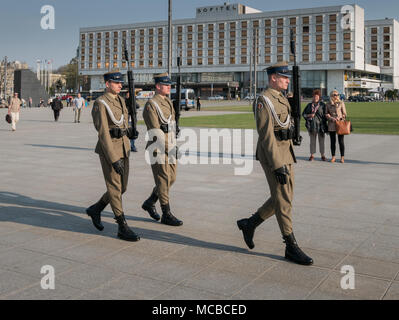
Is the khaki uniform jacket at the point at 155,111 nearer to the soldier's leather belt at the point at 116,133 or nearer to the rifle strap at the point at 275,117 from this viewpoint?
the soldier's leather belt at the point at 116,133

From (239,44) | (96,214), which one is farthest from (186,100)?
(239,44)

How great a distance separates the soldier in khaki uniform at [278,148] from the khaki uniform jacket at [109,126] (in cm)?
154

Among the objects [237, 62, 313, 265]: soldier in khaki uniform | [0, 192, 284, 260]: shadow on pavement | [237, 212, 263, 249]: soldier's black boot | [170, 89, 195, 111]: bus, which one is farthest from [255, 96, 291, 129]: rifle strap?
[170, 89, 195, 111]: bus

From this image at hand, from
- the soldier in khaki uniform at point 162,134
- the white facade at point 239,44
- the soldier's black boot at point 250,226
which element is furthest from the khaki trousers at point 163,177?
the white facade at point 239,44

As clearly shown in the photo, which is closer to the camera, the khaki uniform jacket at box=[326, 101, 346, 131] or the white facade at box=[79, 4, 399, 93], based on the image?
the khaki uniform jacket at box=[326, 101, 346, 131]

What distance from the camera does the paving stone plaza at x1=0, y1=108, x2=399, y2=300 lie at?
4.12 meters

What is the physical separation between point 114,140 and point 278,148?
71.5 inches

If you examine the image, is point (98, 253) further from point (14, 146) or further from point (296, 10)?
point (296, 10)

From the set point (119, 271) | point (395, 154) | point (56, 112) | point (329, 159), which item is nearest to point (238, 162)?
point (329, 159)

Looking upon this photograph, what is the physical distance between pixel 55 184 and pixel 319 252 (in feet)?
17.7

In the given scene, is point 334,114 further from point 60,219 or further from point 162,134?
point 60,219

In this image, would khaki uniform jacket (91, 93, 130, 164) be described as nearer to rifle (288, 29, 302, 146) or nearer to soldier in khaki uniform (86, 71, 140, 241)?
soldier in khaki uniform (86, 71, 140, 241)

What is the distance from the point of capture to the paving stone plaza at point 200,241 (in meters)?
A: 4.12

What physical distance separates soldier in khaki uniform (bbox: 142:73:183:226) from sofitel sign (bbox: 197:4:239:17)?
366 ft
